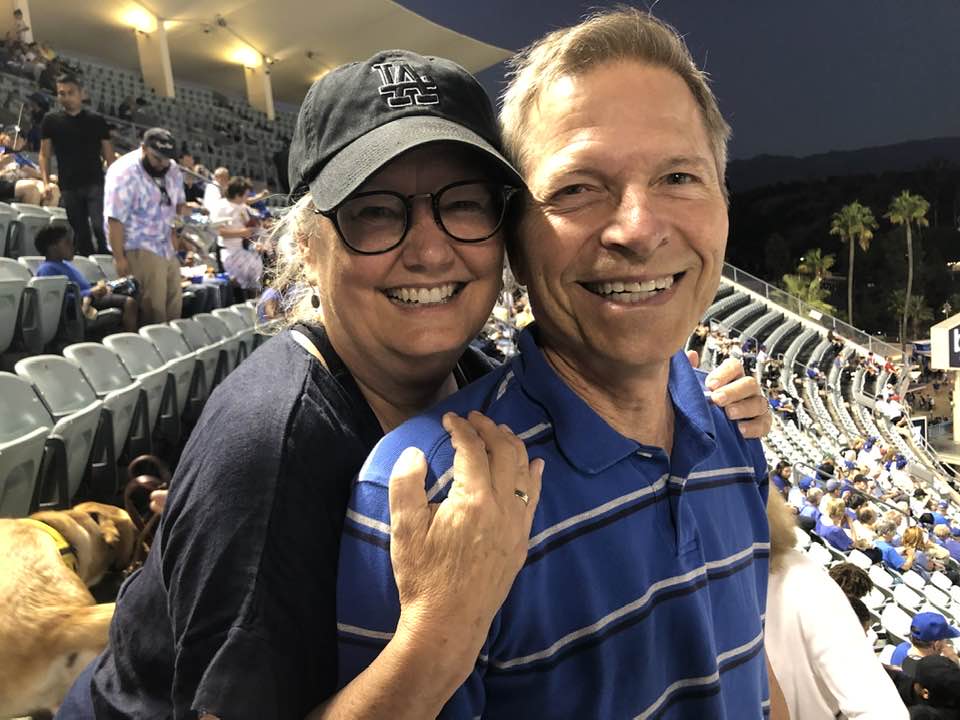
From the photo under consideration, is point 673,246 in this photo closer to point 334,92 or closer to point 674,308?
point 674,308

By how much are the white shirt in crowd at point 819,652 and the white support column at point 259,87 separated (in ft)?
84.5

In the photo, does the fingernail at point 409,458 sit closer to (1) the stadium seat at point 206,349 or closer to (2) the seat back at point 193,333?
(1) the stadium seat at point 206,349

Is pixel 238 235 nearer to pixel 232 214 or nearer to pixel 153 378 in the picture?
pixel 232 214

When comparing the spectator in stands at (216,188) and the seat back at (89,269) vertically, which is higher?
the spectator in stands at (216,188)

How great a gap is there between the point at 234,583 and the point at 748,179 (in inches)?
1951

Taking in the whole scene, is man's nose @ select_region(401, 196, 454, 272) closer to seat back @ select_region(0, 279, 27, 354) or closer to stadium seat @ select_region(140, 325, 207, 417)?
seat back @ select_region(0, 279, 27, 354)

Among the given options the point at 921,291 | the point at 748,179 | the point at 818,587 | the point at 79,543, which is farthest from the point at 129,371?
the point at 748,179

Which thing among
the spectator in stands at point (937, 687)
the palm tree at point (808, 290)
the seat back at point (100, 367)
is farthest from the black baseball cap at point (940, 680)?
the palm tree at point (808, 290)

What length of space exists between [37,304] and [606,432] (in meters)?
4.01

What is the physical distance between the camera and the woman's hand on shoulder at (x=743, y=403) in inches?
48.3

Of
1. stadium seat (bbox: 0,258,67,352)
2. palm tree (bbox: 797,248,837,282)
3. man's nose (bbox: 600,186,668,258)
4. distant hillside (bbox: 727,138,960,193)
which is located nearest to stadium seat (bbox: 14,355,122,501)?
stadium seat (bbox: 0,258,67,352)

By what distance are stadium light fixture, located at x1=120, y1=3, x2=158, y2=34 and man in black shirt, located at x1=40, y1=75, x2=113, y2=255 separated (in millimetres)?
16892

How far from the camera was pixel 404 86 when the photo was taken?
3.22 ft

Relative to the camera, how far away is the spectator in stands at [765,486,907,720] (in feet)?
6.75
